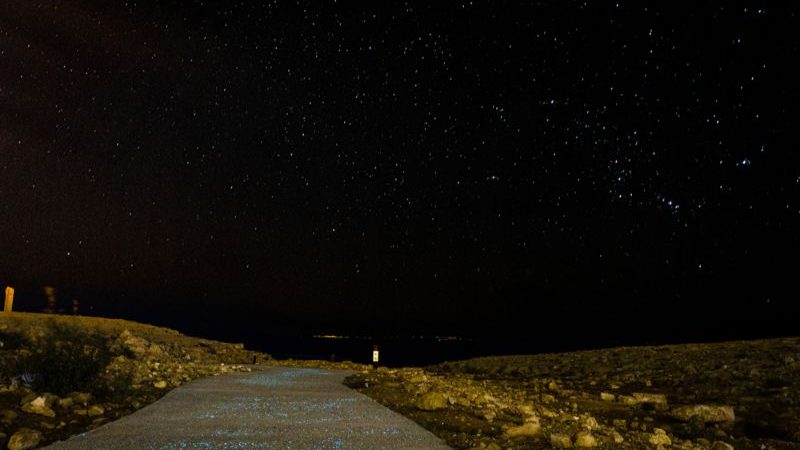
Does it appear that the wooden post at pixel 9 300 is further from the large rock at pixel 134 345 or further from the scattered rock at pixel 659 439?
the scattered rock at pixel 659 439

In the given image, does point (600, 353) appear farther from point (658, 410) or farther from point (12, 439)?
point (12, 439)

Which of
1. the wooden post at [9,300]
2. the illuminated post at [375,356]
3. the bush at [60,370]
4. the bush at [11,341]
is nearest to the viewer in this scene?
the bush at [60,370]

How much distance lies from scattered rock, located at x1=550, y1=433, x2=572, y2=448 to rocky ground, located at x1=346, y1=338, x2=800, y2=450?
0.01 meters

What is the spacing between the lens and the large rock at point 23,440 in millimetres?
6297

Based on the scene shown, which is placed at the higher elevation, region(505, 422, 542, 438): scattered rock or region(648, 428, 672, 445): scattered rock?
region(505, 422, 542, 438): scattered rock

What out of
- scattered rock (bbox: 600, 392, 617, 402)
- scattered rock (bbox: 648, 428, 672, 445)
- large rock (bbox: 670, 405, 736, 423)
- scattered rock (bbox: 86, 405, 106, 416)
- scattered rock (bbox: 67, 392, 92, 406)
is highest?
scattered rock (bbox: 67, 392, 92, 406)

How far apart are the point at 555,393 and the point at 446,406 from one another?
5975 mm

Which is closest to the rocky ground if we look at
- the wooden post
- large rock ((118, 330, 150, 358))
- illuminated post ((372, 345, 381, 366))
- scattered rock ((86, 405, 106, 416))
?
illuminated post ((372, 345, 381, 366))

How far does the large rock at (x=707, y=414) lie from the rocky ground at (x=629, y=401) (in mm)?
19

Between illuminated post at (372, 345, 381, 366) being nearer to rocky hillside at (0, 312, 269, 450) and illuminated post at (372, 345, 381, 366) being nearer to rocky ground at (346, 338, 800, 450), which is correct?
rocky ground at (346, 338, 800, 450)

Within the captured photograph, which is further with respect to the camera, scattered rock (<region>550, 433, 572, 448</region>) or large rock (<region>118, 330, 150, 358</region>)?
large rock (<region>118, 330, 150, 358</region>)

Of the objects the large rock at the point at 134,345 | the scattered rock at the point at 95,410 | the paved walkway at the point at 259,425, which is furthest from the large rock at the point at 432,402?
the large rock at the point at 134,345

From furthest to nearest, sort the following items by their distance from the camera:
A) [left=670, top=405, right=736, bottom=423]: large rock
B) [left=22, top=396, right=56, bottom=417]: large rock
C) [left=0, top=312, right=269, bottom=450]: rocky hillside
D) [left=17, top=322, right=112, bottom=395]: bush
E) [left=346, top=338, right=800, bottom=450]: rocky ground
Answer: [left=670, top=405, right=736, bottom=423]: large rock < [left=17, top=322, right=112, bottom=395]: bush < [left=346, top=338, right=800, bottom=450]: rocky ground < [left=22, top=396, right=56, bottom=417]: large rock < [left=0, top=312, right=269, bottom=450]: rocky hillside

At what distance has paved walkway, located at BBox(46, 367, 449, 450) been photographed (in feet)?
22.2
